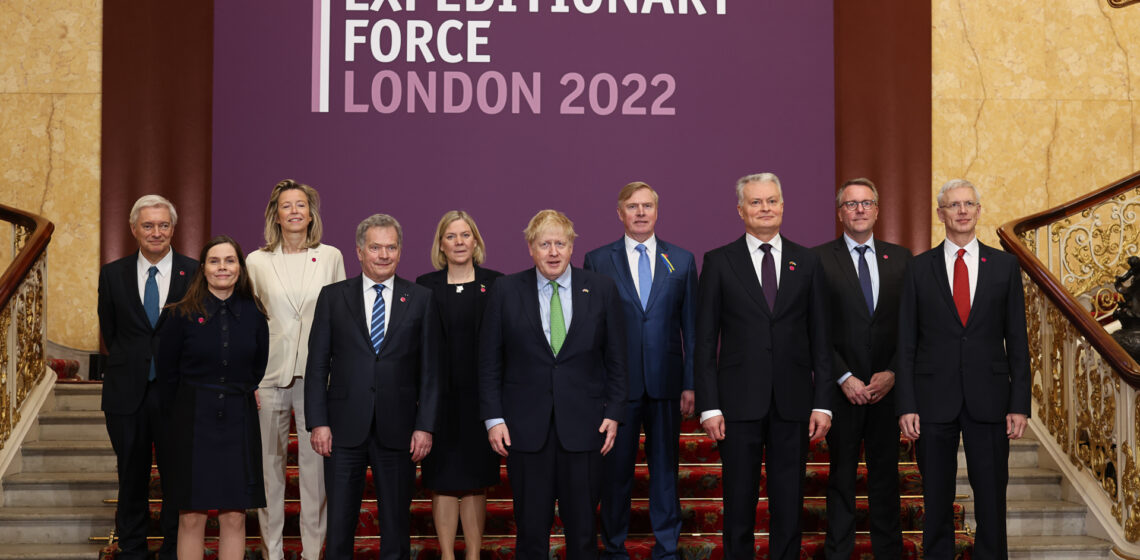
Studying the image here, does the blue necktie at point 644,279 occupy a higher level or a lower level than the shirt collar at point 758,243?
lower

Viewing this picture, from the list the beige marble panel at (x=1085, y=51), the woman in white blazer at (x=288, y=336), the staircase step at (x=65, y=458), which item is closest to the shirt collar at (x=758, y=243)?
the woman in white blazer at (x=288, y=336)

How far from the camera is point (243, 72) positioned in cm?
714

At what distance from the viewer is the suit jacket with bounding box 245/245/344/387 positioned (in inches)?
167

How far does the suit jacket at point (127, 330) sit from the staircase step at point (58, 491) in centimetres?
82

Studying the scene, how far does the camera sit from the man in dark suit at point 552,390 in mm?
3695

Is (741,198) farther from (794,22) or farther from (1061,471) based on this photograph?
(794,22)

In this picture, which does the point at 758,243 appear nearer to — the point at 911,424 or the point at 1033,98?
the point at 911,424

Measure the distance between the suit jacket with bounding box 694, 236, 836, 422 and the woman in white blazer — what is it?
1.55 metres

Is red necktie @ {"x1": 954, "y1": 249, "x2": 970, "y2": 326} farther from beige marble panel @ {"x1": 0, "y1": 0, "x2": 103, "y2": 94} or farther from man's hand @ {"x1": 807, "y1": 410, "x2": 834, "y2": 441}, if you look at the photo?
beige marble panel @ {"x1": 0, "y1": 0, "x2": 103, "y2": 94}

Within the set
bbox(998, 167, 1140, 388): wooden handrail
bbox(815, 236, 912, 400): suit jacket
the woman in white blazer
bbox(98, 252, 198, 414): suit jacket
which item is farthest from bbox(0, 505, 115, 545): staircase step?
bbox(998, 167, 1140, 388): wooden handrail

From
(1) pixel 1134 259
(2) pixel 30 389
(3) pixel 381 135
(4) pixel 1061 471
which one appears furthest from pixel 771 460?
(3) pixel 381 135

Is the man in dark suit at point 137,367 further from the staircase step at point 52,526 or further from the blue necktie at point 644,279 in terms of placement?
the blue necktie at point 644,279

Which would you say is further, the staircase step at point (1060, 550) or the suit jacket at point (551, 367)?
the staircase step at point (1060, 550)

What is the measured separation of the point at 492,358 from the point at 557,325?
0.26m
